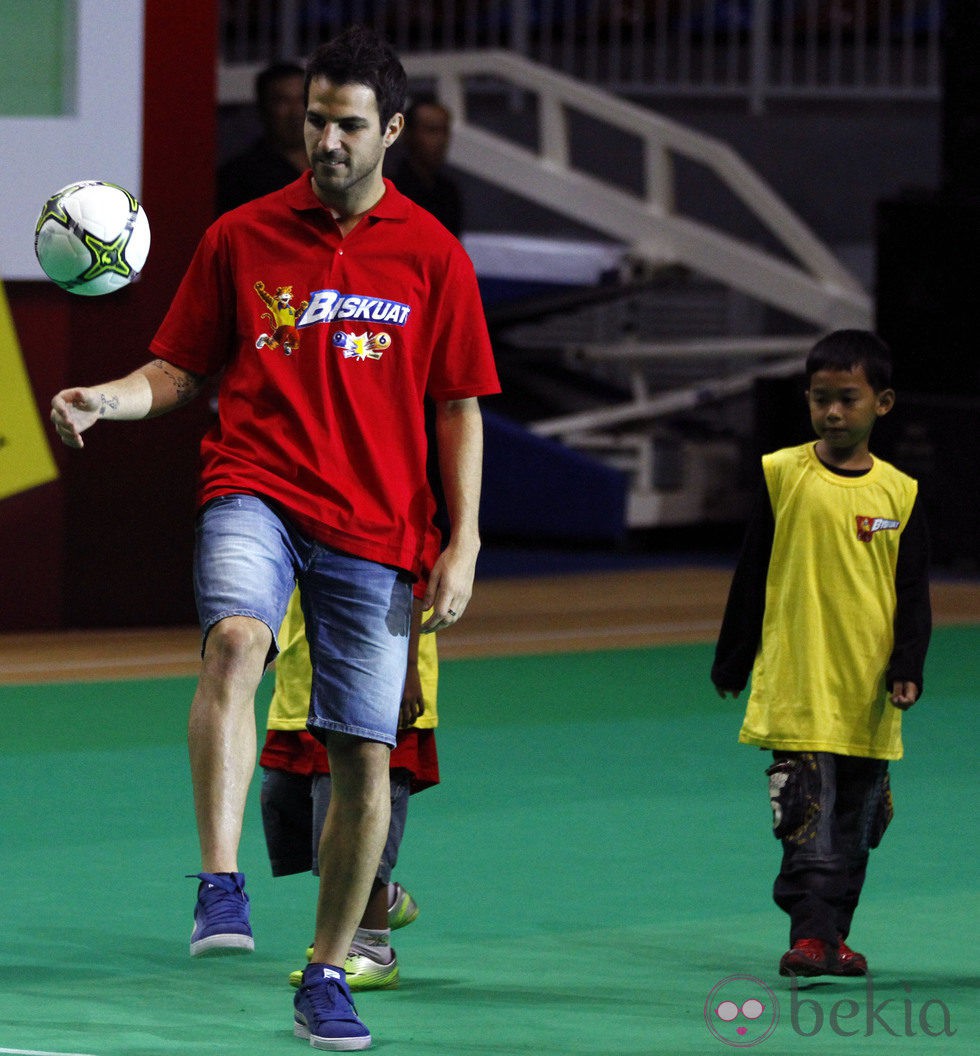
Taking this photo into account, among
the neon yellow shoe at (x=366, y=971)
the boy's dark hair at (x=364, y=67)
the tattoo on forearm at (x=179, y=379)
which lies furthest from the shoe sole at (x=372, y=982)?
the boy's dark hair at (x=364, y=67)

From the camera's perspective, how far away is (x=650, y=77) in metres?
20.8

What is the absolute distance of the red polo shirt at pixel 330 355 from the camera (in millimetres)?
4691

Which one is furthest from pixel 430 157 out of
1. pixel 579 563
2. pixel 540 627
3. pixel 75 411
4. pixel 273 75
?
pixel 75 411

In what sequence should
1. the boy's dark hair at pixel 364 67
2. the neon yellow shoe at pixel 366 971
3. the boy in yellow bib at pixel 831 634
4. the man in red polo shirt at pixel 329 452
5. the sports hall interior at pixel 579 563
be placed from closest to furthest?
1. the man in red polo shirt at pixel 329 452
2. the boy's dark hair at pixel 364 67
3. the neon yellow shoe at pixel 366 971
4. the sports hall interior at pixel 579 563
5. the boy in yellow bib at pixel 831 634

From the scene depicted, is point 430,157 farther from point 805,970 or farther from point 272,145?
point 805,970

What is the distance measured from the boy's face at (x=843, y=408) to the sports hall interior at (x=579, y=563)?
121 cm

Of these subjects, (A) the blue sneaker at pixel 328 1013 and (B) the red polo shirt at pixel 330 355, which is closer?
(A) the blue sneaker at pixel 328 1013

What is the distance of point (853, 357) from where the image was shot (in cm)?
550

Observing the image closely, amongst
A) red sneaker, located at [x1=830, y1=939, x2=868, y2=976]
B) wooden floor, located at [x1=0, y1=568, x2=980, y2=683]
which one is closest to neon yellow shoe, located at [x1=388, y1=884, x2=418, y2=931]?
red sneaker, located at [x1=830, y1=939, x2=868, y2=976]

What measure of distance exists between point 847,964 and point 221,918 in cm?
149


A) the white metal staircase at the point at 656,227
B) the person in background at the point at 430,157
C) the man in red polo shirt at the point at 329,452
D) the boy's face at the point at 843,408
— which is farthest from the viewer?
the white metal staircase at the point at 656,227

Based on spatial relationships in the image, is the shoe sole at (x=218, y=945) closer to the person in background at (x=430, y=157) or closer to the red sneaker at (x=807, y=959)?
the red sneaker at (x=807, y=959)

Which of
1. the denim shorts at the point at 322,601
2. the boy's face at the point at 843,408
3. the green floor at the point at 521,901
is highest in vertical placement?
the boy's face at the point at 843,408

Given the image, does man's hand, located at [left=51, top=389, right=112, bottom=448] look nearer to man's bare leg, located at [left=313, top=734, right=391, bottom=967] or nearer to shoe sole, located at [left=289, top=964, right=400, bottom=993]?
man's bare leg, located at [left=313, top=734, right=391, bottom=967]
